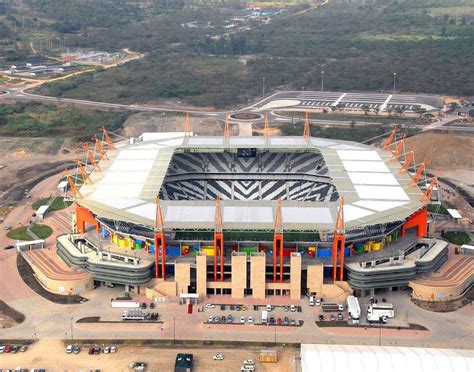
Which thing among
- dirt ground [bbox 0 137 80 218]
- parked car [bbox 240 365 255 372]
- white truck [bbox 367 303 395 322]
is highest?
dirt ground [bbox 0 137 80 218]

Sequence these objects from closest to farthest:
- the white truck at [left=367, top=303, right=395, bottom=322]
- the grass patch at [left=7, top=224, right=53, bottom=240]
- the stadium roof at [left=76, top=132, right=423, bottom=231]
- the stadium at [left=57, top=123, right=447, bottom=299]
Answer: the white truck at [left=367, top=303, right=395, bottom=322], the stadium at [left=57, top=123, right=447, bottom=299], the stadium roof at [left=76, top=132, right=423, bottom=231], the grass patch at [left=7, top=224, right=53, bottom=240]

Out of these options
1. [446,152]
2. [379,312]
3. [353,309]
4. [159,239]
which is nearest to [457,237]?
[379,312]

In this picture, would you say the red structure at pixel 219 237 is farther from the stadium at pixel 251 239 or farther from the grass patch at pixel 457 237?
the grass patch at pixel 457 237

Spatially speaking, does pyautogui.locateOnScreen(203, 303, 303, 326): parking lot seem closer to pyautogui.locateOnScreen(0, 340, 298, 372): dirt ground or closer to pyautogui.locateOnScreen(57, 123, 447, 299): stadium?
pyautogui.locateOnScreen(57, 123, 447, 299): stadium

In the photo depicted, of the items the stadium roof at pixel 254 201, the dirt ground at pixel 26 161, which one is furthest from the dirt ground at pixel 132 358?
the dirt ground at pixel 26 161

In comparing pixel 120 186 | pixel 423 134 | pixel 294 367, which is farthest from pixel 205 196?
pixel 423 134

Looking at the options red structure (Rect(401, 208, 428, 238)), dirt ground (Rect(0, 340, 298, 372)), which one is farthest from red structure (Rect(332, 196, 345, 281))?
dirt ground (Rect(0, 340, 298, 372))
